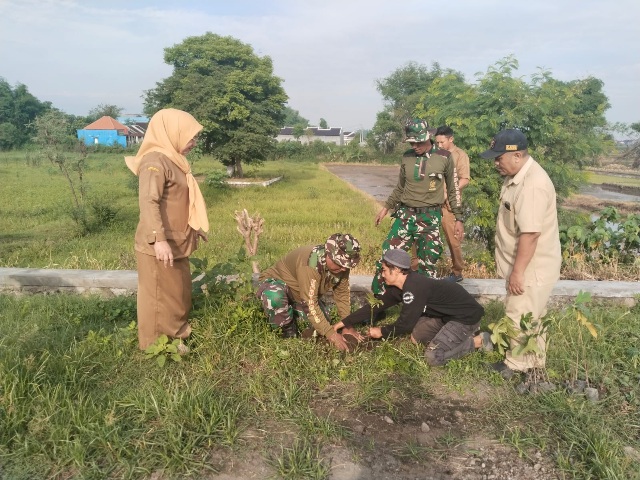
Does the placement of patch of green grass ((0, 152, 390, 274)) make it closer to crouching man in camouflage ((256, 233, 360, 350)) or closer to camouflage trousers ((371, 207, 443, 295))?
crouching man in camouflage ((256, 233, 360, 350))

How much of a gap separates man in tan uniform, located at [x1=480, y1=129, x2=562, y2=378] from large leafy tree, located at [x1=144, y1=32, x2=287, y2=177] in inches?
706

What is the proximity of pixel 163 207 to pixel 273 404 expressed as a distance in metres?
1.42

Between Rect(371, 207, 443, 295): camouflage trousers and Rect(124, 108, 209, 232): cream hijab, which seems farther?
Rect(371, 207, 443, 295): camouflage trousers

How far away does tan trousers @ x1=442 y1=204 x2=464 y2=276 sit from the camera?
15.9 ft

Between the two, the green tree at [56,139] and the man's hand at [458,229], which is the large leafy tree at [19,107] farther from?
the man's hand at [458,229]

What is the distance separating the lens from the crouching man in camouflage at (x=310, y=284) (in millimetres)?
3064

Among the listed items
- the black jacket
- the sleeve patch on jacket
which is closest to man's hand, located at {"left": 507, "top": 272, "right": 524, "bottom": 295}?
the black jacket

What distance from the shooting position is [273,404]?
2.70m

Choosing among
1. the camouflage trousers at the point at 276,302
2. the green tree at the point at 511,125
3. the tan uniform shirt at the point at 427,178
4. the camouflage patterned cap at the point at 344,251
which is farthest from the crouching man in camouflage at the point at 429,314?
the green tree at the point at 511,125

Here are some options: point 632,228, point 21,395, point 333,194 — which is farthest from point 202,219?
point 333,194

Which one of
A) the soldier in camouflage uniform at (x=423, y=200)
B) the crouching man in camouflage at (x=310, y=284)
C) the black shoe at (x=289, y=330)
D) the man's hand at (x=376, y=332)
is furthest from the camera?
the soldier in camouflage uniform at (x=423, y=200)

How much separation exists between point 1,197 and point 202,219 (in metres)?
13.1

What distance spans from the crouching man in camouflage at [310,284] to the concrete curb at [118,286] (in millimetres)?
862

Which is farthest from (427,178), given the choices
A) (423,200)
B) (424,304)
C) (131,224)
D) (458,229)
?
(131,224)
